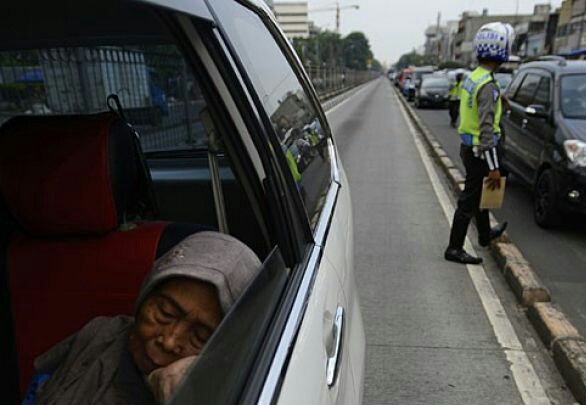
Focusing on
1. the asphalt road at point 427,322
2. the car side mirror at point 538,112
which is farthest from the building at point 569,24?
the asphalt road at point 427,322

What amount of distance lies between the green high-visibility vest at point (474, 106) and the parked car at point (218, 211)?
7.60 feet

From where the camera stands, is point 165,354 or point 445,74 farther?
point 445,74

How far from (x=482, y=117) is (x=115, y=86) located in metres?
2.76

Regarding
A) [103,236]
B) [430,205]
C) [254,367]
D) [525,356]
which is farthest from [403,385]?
[430,205]

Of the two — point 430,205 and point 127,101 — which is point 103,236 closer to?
point 127,101

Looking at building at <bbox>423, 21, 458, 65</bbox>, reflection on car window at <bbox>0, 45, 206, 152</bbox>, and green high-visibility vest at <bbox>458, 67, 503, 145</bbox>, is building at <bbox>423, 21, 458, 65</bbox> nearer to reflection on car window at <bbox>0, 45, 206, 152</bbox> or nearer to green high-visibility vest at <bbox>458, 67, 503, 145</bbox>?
green high-visibility vest at <bbox>458, 67, 503, 145</bbox>

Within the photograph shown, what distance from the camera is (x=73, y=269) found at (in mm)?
1763

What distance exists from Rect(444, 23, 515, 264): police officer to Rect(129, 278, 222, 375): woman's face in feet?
11.6

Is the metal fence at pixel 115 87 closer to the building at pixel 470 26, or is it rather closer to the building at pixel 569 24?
the building at pixel 569 24

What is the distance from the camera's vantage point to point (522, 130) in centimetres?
682

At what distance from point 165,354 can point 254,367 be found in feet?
0.94

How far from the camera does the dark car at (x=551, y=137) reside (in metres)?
5.38

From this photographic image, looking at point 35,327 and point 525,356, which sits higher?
point 35,327

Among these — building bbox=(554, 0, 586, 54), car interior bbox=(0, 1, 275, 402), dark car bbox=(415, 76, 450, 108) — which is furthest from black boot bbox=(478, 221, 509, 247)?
building bbox=(554, 0, 586, 54)
